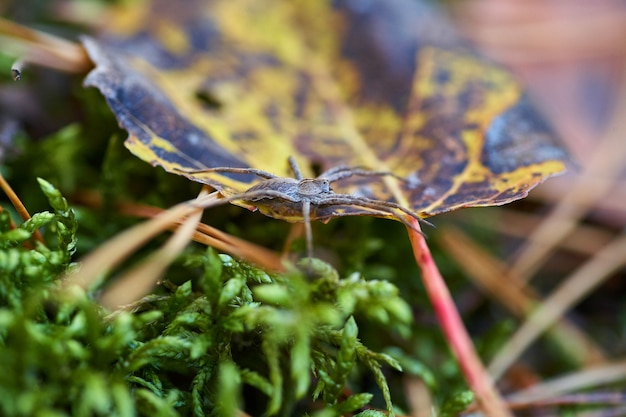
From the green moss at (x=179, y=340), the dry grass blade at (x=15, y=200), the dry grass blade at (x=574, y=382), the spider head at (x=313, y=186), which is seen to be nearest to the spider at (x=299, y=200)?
the spider head at (x=313, y=186)

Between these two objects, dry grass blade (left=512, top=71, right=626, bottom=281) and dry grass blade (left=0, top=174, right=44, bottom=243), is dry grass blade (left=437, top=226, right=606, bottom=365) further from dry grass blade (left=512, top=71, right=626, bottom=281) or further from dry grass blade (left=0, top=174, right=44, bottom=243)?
dry grass blade (left=0, top=174, right=44, bottom=243)

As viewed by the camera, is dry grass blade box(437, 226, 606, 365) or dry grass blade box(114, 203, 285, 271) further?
dry grass blade box(437, 226, 606, 365)

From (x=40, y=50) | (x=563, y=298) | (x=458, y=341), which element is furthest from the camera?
(x=563, y=298)

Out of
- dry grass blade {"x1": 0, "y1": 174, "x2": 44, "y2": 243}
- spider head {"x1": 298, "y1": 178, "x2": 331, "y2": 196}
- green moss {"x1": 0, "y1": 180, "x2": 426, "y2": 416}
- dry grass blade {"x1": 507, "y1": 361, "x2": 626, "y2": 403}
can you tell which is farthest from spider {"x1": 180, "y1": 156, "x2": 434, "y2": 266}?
dry grass blade {"x1": 507, "y1": 361, "x2": 626, "y2": 403}

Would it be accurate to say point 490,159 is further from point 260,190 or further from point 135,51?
point 135,51

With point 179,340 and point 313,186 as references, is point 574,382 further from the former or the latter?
point 179,340

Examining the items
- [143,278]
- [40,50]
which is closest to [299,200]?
[143,278]
